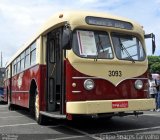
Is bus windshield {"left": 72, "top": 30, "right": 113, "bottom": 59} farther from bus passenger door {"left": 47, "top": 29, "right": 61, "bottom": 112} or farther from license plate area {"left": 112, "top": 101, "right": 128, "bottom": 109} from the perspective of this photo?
bus passenger door {"left": 47, "top": 29, "right": 61, "bottom": 112}

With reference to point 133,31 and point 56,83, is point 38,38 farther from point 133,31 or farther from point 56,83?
point 133,31

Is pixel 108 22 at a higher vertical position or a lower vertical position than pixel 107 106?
higher

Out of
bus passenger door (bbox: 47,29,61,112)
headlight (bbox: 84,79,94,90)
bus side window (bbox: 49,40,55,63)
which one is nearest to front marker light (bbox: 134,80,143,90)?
headlight (bbox: 84,79,94,90)

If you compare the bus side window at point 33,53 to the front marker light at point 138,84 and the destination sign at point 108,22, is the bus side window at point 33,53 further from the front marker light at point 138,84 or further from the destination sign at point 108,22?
the front marker light at point 138,84

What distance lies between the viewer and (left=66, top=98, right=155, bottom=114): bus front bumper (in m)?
9.98

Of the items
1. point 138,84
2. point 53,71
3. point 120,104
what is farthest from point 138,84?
point 53,71

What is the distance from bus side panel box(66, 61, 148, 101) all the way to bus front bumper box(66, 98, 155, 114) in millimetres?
268

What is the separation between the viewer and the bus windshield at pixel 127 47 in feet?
36.9

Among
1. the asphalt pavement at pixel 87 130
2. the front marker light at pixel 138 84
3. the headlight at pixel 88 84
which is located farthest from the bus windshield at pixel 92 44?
the asphalt pavement at pixel 87 130

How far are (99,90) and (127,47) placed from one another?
159 centimetres

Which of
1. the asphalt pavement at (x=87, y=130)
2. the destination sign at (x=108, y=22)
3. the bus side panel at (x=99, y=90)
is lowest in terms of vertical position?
the asphalt pavement at (x=87, y=130)

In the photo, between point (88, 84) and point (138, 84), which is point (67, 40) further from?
point (138, 84)

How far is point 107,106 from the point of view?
10312 mm

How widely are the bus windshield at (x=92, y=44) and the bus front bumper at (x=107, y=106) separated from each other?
125cm
